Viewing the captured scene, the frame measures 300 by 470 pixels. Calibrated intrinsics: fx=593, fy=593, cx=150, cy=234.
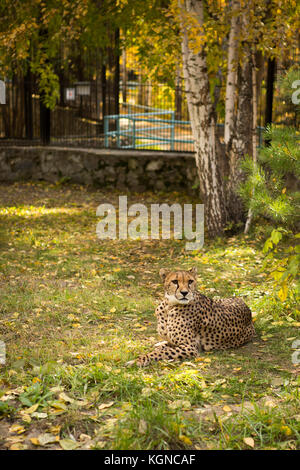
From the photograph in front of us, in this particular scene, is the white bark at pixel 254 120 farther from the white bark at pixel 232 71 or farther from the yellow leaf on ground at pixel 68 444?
the yellow leaf on ground at pixel 68 444

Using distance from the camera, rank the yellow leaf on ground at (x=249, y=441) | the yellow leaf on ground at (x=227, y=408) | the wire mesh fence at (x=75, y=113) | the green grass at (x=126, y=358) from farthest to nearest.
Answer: the wire mesh fence at (x=75, y=113) < the yellow leaf on ground at (x=227, y=408) < the green grass at (x=126, y=358) < the yellow leaf on ground at (x=249, y=441)

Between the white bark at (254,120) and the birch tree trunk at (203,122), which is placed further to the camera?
the white bark at (254,120)

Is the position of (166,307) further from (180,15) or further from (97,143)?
(97,143)

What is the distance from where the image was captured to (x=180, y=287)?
17.3ft

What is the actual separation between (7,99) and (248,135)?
292 inches

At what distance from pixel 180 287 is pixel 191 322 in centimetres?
36

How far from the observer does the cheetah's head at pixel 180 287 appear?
5.29 meters

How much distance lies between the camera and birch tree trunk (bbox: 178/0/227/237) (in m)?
9.05

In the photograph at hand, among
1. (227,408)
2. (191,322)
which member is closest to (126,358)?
(191,322)

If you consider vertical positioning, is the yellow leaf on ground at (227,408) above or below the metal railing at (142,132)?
below

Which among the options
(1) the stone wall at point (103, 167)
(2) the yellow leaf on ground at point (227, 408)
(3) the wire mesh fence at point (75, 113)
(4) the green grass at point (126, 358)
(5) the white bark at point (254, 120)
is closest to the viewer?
(4) the green grass at point (126, 358)

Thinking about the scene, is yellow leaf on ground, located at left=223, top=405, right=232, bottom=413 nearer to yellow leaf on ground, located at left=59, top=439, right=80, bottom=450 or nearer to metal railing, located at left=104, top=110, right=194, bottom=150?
yellow leaf on ground, located at left=59, top=439, right=80, bottom=450

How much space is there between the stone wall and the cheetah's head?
23.4ft

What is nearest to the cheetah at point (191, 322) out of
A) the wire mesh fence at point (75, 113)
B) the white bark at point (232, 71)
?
the white bark at point (232, 71)
